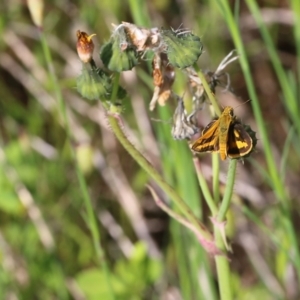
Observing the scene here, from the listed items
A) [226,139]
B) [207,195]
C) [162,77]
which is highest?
[162,77]

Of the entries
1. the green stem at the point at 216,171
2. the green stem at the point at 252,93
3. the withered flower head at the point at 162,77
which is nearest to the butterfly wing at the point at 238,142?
the green stem at the point at 216,171

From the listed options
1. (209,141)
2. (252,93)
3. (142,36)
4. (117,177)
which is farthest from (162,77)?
(117,177)

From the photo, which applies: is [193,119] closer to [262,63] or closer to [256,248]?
[256,248]

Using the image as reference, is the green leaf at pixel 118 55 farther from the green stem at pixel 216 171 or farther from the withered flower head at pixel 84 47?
the green stem at pixel 216 171

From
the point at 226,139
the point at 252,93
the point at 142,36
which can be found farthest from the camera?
the point at 252,93

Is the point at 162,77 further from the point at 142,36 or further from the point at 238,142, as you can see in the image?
the point at 238,142

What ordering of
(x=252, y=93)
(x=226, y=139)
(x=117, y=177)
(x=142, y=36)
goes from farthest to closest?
(x=117, y=177)
(x=252, y=93)
(x=142, y=36)
(x=226, y=139)

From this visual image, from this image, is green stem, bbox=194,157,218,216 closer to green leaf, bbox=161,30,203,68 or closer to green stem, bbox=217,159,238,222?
green stem, bbox=217,159,238,222

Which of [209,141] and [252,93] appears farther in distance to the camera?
[252,93]
